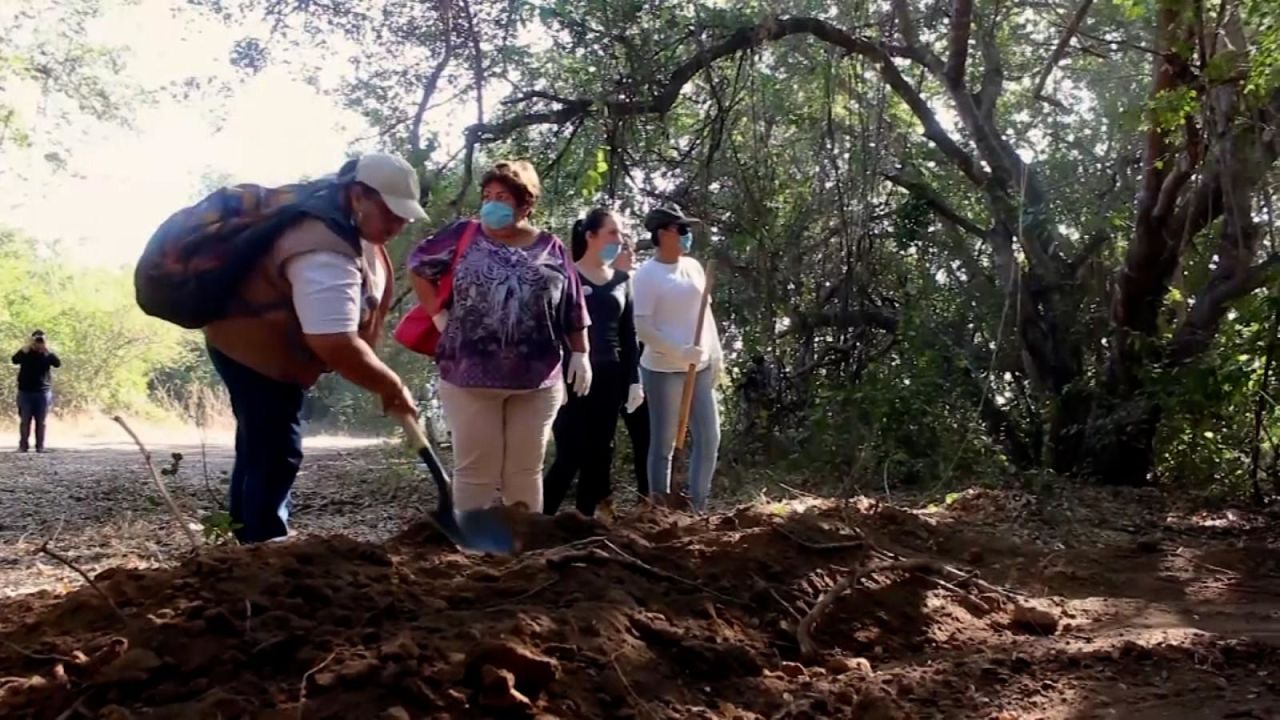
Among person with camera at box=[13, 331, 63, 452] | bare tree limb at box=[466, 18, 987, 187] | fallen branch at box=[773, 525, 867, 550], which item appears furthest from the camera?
person with camera at box=[13, 331, 63, 452]

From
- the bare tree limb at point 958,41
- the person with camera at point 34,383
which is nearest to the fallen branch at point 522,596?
the bare tree limb at point 958,41

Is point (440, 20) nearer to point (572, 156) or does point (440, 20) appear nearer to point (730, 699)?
point (572, 156)

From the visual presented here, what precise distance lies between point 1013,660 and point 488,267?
6.76 feet

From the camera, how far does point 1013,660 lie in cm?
297

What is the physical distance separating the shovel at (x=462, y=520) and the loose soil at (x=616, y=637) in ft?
0.29

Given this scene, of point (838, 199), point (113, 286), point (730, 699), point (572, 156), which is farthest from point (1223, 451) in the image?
point (113, 286)

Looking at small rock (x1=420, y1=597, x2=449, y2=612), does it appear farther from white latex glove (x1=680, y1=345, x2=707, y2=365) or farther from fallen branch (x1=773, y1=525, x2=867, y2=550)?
white latex glove (x1=680, y1=345, x2=707, y2=365)

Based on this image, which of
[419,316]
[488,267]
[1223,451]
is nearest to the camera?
[488,267]

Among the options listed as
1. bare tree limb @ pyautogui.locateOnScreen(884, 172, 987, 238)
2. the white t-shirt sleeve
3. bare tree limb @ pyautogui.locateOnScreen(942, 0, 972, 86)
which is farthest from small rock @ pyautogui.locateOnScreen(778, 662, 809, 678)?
bare tree limb @ pyautogui.locateOnScreen(884, 172, 987, 238)

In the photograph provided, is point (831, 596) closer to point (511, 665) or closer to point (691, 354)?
point (511, 665)

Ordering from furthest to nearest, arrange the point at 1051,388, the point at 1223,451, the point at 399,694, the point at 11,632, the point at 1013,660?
the point at 1051,388
the point at 1223,451
the point at 1013,660
the point at 11,632
the point at 399,694

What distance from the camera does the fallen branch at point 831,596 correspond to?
118 inches

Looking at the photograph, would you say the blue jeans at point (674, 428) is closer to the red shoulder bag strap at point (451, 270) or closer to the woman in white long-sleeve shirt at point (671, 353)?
the woman in white long-sleeve shirt at point (671, 353)

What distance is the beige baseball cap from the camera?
10.4 feet
